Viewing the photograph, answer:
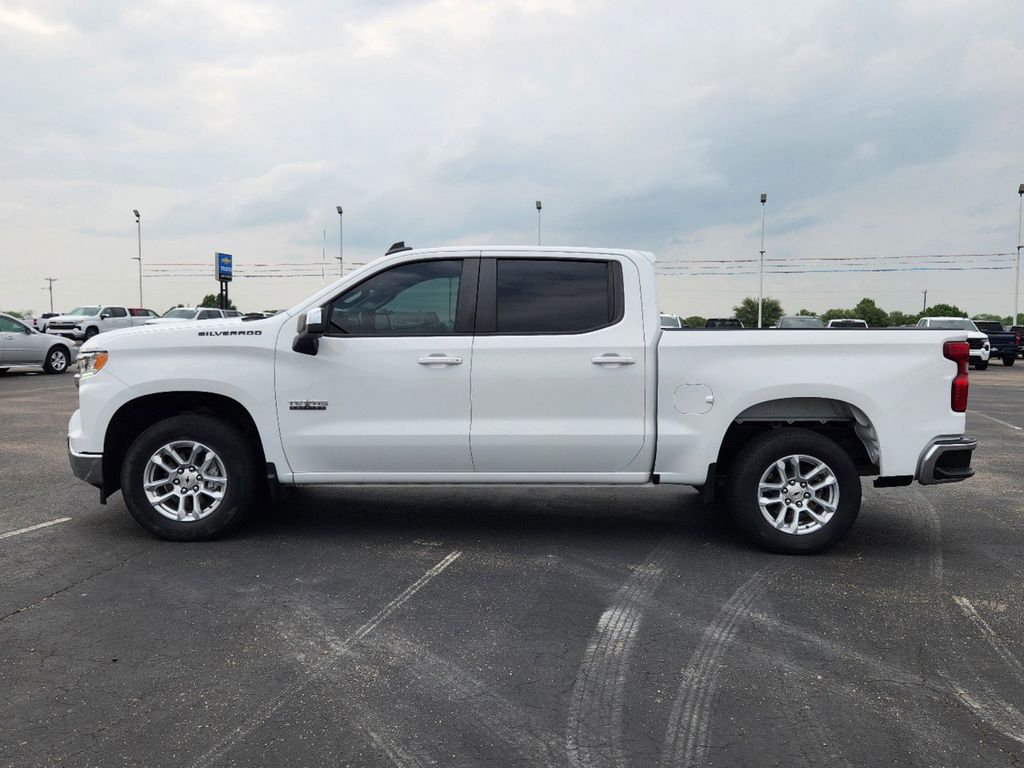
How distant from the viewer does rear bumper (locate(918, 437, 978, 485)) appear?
18.5 feet

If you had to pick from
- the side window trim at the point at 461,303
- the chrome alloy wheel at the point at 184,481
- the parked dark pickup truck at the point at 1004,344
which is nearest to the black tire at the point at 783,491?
the side window trim at the point at 461,303

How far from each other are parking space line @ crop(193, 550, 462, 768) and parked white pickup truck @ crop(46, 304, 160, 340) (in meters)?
40.1

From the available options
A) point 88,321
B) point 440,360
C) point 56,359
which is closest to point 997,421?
point 440,360

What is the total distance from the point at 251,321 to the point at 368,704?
332 centimetres

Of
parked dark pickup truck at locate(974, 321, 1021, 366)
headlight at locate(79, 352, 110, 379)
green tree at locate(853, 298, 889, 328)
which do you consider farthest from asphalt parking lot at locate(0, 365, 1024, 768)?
green tree at locate(853, 298, 889, 328)

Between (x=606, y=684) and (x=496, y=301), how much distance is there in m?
2.93

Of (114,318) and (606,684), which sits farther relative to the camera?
(114,318)

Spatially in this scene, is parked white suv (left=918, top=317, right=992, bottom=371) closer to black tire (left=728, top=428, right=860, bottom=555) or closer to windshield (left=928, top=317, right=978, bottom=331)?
windshield (left=928, top=317, right=978, bottom=331)

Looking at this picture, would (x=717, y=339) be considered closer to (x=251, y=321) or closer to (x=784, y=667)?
(x=784, y=667)

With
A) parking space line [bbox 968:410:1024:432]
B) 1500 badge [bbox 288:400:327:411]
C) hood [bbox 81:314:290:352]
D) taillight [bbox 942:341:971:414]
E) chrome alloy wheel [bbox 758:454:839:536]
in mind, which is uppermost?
hood [bbox 81:314:290:352]

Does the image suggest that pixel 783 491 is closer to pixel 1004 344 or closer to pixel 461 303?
pixel 461 303

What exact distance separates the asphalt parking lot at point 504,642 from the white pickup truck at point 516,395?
18.1 inches

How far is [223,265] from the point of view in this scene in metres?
60.7

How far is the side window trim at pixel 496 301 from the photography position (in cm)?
580
